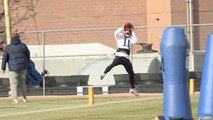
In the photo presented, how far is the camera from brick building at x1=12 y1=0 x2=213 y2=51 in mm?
38281

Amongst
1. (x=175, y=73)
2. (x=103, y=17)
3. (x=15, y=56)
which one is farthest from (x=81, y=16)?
(x=175, y=73)

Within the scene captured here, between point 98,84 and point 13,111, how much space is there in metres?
10.6

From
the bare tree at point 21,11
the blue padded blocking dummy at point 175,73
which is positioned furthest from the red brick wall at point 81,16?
the blue padded blocking dummy at point 175,73

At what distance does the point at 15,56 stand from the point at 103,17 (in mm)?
22674

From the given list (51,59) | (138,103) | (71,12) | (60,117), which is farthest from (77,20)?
(60,117)

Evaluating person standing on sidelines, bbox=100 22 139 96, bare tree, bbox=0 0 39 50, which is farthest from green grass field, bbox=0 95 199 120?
bare tree, bbox=0 0 39 50

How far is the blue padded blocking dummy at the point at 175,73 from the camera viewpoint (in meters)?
8.80

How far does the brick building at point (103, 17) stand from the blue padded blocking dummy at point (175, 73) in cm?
2848

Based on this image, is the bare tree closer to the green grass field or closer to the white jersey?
the white jersey

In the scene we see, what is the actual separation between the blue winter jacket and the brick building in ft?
64.2

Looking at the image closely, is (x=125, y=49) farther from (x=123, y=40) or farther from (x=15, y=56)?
(x=15, y=56)

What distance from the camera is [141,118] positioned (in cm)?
1202

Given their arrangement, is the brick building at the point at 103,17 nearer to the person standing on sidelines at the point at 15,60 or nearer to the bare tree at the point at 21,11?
the bare tree at the point at 21,11

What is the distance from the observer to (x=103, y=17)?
4078 centimetres
